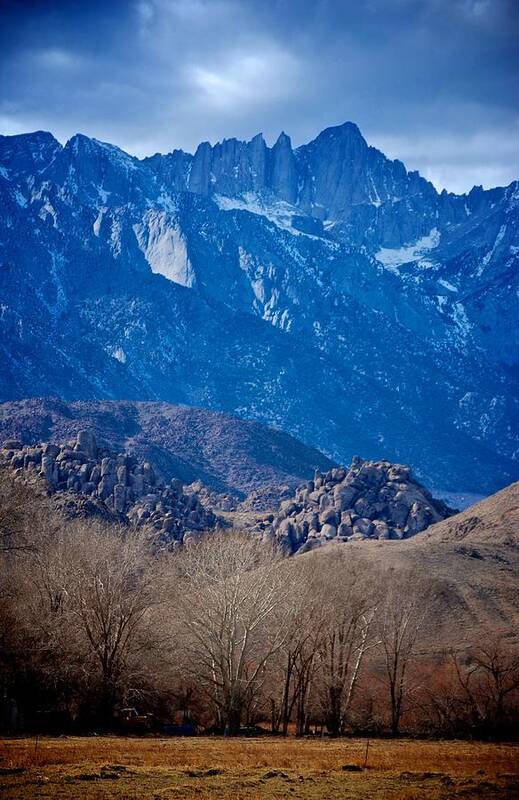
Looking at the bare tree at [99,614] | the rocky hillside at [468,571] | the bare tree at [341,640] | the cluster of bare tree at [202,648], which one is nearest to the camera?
the cluster of bare tree at [202,648]

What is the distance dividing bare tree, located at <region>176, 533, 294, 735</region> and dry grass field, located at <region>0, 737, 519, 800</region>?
16818 mm

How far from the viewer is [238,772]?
142 ft

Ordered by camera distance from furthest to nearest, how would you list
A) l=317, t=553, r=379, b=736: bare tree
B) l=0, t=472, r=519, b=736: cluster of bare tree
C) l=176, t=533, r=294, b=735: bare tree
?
l=317, t=553, r=379, b=736: bare tree < l=176, t=533, r=294, b=735: bare tree < l=0, t=472, r=519, b=736: cluster of bare tree

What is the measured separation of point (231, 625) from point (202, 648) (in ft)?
20.1

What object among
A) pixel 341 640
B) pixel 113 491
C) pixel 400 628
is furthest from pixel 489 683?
pixel 113 491

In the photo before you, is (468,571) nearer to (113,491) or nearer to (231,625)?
(231,625)

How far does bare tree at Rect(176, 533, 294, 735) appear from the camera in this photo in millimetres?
73250

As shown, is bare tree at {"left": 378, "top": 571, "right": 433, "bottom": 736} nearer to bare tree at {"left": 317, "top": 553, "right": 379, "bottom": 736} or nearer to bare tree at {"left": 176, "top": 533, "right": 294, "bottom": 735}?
bare tree at {"left": 317, "top": 553, "right": 379, "bottom": 736}

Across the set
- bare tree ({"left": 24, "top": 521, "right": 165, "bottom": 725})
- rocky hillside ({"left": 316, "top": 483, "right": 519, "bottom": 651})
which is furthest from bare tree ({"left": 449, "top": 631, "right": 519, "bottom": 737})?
bare tree ({"left": 24, "top": 521, "right": 165, "bottom": 725})

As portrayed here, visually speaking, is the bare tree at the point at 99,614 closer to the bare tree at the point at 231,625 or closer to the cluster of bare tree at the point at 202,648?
the cluster of bare tree at the point at 202,648

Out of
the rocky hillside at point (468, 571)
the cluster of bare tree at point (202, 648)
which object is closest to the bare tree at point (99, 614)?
the cluster of bare tree at point (202, 648)

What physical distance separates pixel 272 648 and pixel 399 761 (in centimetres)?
2671

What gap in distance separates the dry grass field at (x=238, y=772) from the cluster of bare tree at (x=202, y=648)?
1596 cm

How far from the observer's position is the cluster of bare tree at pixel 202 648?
71.8 metres
